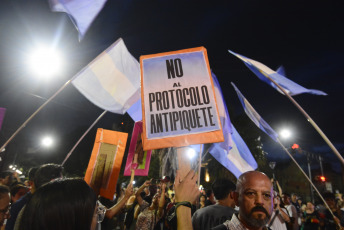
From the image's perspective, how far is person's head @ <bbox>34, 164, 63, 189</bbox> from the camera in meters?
3.00

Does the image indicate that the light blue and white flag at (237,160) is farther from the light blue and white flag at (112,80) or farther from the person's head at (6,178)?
the person's head at (6,178)

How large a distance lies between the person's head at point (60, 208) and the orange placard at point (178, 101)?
109 centimetres

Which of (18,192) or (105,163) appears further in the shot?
(18,192)

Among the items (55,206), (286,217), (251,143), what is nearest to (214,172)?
(251,143)

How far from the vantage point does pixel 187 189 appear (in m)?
1.67

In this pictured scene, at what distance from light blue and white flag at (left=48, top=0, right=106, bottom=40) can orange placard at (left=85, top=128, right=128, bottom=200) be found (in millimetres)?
1914

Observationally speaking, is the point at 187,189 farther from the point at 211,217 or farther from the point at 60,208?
the point at 211,217

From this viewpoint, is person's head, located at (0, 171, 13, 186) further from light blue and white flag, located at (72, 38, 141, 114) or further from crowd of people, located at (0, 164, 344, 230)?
light blue and white flag, located at (72, 38, 141, 114)

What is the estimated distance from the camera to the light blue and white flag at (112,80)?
437cm

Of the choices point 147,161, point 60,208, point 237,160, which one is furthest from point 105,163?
point 237,160

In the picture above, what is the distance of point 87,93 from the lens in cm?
434

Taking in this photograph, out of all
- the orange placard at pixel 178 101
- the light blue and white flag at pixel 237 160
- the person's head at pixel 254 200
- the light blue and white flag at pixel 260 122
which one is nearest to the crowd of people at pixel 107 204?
the person's head at pixel 254 200

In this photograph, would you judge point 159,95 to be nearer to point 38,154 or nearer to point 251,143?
point 251,143

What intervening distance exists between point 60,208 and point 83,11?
11.4ft
